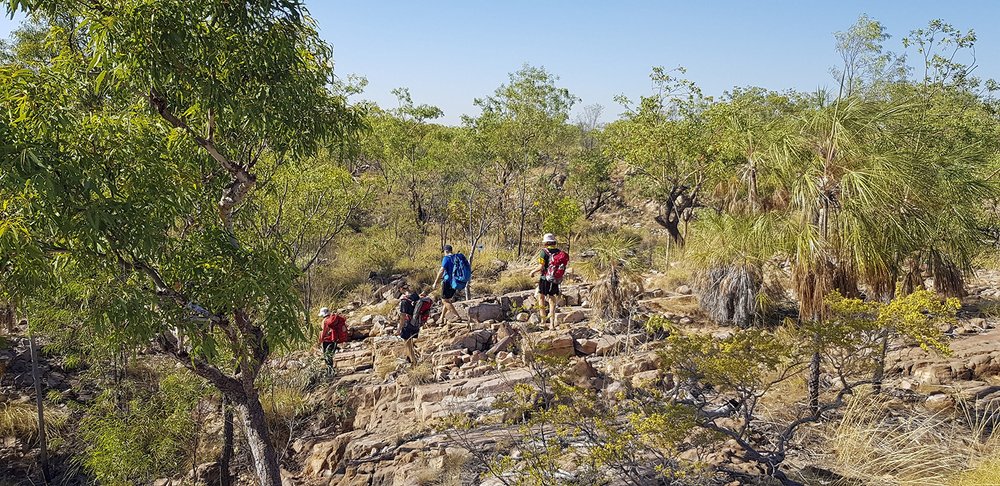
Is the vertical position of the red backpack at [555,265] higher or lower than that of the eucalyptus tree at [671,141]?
lower

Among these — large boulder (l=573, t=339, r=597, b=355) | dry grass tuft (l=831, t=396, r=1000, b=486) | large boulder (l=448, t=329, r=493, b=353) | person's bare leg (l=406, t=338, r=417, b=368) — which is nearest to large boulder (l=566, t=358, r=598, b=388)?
large boulder (l=573, t=339, r=597, b=355)

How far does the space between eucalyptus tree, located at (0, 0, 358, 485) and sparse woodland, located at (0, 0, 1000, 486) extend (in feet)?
0.09

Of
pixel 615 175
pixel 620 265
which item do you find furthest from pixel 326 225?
pixel 615 175

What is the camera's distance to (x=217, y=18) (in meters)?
4.99

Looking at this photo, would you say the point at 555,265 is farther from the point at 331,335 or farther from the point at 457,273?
the point at 331,335

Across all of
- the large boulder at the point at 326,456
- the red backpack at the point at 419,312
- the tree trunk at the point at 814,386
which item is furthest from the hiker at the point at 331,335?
the tree trunk at the point at 814,386

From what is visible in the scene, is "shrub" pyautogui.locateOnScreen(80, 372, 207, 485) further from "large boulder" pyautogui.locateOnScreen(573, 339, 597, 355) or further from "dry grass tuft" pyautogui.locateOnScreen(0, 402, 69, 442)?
"large boulder" pyautogui.locateOnScreen(573, 339, 597, 355)

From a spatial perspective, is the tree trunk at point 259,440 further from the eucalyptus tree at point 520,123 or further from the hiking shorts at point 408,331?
the eucalyptus tree at point 520,123

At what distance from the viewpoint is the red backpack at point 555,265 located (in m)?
10.4

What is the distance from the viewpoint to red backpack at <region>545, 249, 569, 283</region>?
1041 cm

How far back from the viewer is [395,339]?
11.5 m

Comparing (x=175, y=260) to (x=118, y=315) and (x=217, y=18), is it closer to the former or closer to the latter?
(x=118, y=315)

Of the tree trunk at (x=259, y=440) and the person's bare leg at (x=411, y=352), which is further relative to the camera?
the person's bare leg at (x=411, y=352)

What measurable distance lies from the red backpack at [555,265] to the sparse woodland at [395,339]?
1028mm
